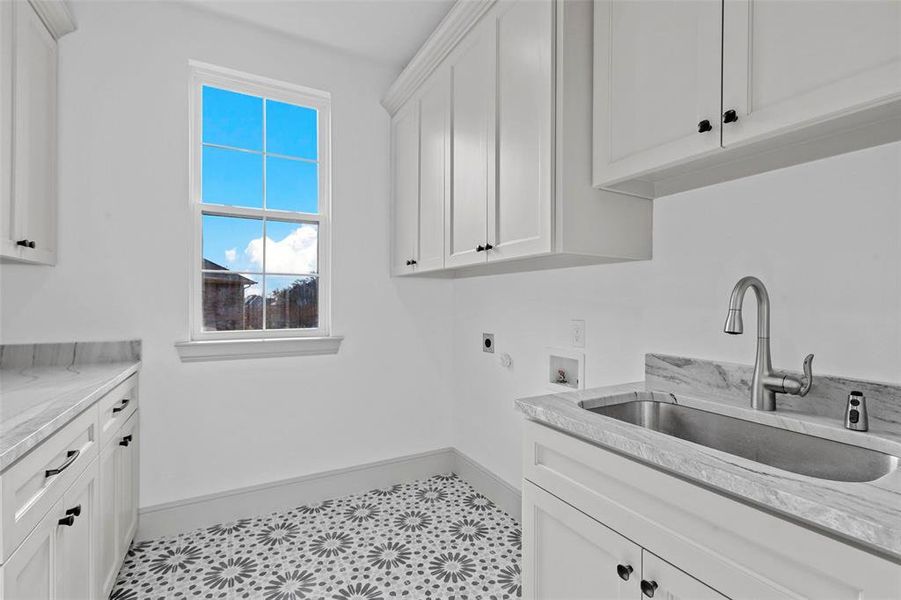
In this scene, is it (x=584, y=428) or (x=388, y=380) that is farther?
(x=388, y=380)

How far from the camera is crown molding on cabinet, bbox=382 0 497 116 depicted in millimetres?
1828

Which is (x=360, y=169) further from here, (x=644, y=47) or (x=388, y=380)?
(x=644, y=47)

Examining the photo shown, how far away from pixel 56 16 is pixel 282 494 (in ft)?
8.34

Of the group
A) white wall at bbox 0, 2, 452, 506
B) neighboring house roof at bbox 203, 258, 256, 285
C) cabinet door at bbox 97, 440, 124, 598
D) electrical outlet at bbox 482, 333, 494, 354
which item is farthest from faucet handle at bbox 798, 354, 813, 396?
neighboring house roof at bbox 203, 258, 256, 285

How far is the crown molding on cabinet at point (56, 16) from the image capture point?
5.89 feet

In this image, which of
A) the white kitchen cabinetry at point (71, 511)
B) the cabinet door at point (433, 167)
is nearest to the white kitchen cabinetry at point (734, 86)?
the cabinet door at point (433, 167)

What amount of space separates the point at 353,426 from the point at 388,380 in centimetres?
35

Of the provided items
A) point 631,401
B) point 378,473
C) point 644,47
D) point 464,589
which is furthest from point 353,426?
point 644,47

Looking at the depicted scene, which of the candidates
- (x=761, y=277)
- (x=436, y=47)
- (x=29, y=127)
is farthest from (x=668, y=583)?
(x=29, y=127)

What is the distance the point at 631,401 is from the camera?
144 cm

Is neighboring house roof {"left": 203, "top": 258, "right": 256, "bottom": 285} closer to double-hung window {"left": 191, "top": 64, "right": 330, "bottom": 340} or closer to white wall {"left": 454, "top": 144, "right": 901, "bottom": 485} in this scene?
double-hung window {"left": 191, "top": 64, "right": 330, "bottom": 340}

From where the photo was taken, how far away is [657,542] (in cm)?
95

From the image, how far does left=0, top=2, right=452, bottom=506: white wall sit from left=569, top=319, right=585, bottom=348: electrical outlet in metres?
1.18

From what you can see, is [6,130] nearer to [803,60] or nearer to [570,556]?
[570,556]
